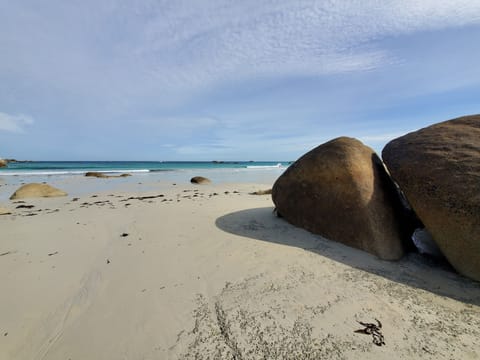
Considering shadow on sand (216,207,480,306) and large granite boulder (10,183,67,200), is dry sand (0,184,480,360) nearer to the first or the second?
shadow on sand (216,207,480,306)

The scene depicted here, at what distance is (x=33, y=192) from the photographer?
9.83m

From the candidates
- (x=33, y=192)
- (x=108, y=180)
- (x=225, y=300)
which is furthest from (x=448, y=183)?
(x=108, y=180)

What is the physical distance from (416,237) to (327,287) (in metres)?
2.15

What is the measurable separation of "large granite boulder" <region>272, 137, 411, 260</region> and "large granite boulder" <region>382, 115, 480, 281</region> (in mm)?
492

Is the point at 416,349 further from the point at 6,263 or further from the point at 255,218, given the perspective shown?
the point at 6,263

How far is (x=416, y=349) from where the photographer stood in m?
1.87

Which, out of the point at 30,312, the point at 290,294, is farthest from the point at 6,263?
the point at 290,294

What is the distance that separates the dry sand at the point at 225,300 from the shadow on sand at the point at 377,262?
21 millimetres

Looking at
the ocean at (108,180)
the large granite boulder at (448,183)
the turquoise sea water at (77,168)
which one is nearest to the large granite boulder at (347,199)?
the large granite boulder at (448,183)

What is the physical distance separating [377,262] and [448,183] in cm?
139

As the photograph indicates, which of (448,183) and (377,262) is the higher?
(448,183)

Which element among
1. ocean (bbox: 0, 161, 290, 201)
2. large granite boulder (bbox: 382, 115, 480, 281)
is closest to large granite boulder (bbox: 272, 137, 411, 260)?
large granite boulder (bbox: 382, 115, 480, 281)

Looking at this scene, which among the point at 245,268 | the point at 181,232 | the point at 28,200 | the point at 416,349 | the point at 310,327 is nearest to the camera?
the point at 416,349

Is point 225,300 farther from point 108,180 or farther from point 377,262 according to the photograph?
point 108,180
